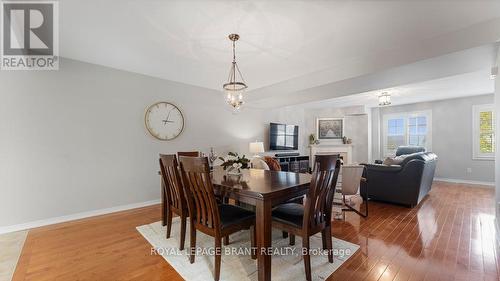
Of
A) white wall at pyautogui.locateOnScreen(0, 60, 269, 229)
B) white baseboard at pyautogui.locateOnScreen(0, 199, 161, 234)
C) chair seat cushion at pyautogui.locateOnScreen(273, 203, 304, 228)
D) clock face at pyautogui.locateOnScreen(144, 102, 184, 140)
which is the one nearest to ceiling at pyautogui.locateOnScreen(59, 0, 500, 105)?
white wall at pyautogui.locateOnScreen(0, 60, 269, 229)

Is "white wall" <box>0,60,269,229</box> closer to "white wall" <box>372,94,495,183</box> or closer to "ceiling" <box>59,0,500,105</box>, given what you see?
"ceiling" <box>59,0,500,105</box>

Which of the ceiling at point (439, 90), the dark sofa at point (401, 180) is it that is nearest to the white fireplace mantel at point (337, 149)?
the ceiling at point (439, 90)

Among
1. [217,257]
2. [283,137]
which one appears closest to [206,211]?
[217,257]

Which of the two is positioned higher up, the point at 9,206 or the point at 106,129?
the point at 106,129

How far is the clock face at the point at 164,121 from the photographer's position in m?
3.98

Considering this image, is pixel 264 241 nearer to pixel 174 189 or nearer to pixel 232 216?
pixel 232 216

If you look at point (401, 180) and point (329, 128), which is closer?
point (401, 180)

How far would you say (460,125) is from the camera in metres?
6.02

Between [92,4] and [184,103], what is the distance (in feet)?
8.34

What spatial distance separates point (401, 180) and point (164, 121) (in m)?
4.50

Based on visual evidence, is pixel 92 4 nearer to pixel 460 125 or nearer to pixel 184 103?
pixel 184 103

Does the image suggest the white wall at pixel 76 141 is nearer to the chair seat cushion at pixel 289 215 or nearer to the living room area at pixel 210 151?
the living room area at pixel 210 151

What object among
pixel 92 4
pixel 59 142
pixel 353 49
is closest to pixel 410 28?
pixel 353 49

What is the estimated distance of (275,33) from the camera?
246 cm
